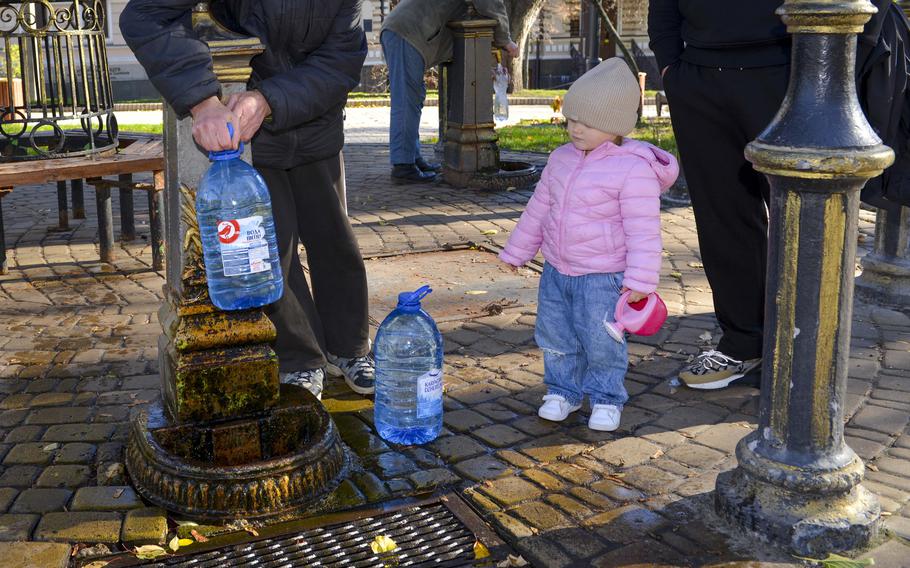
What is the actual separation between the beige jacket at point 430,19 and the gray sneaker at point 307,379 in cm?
547

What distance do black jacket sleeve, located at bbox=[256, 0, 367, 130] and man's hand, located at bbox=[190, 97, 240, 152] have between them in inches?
9.7

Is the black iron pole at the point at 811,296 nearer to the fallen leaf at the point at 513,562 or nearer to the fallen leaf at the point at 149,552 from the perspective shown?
the fallen leaf at the point at 513,562

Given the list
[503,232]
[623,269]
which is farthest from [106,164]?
[623,269]

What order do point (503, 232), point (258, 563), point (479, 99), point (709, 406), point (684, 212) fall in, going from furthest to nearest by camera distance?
1. point (479, 99)
2. point (684, 212)
3. point (503, 232)
4. point (709, 406)
5. point (258, 563)

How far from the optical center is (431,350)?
397 cm

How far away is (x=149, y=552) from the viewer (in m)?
3.08

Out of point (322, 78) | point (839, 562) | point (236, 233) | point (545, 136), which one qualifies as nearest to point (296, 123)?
point (322, 78)

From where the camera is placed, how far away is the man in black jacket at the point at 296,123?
3244 millimetres

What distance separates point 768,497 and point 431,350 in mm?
1404

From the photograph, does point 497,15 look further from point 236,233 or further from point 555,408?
point 236,233

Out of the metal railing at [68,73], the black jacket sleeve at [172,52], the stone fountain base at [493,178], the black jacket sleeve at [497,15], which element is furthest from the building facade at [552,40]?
the black jacket sleeve at [172,52]

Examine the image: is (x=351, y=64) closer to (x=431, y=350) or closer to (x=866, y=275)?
(x=431, y=350)

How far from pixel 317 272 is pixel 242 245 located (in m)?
1.06

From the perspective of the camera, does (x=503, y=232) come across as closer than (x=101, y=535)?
No
